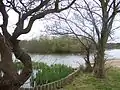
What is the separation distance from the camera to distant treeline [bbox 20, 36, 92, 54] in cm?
826

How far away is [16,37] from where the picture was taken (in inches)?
203

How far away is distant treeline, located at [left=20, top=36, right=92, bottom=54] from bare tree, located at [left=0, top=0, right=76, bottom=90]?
1.51 metres

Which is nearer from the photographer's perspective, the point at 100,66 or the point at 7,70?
the point at 7,70

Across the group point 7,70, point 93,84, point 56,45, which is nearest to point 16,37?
point 7,70

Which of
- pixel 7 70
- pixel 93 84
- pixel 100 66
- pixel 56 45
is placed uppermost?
pixel 7 70

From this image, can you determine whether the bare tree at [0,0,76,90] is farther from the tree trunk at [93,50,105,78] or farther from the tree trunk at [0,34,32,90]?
the tree trunk at [93,50,105,78]

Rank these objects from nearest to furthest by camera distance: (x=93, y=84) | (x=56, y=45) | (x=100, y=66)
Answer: (x=93, y=84) < (x=100, y=66) < (x=56, y=45)

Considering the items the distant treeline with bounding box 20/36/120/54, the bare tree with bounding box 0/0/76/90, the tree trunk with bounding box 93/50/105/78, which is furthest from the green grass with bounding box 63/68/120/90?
the bare tree with bounding box 0/0/76/90

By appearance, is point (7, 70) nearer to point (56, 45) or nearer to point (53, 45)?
point (53, 45)

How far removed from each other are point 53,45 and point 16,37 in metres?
6.09

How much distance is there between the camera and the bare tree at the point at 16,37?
4883mm

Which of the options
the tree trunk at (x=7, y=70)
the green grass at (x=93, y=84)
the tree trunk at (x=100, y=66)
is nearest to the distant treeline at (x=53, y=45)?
the green grass at (x=93, y=84)

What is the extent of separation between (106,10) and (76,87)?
129 inches

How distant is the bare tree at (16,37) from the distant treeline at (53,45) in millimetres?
1509
